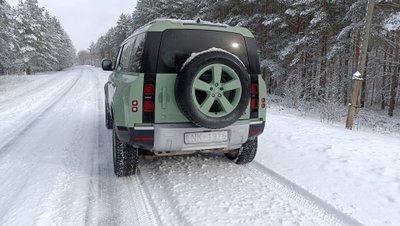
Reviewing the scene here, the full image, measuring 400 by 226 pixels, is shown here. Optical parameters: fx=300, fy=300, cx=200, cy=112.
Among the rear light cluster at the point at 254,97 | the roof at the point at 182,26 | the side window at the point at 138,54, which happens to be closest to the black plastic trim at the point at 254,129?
the rear light cluster at the point at 254,97

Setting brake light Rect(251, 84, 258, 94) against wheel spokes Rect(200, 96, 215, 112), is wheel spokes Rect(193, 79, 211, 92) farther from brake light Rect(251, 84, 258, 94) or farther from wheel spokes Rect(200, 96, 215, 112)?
brake light Rect(251, 84, 258, 94)

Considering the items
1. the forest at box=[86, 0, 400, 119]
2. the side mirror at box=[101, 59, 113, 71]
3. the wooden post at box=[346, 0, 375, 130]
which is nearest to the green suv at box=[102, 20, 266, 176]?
the side mirror at box=[101, 59, 113, 71]

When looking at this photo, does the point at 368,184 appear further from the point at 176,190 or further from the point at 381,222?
the point at 176,190

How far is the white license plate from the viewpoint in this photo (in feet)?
13.1

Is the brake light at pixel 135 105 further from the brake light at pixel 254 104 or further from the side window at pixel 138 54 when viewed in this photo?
the brake light at pixel 254 104

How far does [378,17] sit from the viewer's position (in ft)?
49.0

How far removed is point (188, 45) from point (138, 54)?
0.69 meters

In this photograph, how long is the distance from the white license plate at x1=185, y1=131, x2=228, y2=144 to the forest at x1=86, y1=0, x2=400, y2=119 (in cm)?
946

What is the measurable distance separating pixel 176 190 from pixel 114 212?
83 cm

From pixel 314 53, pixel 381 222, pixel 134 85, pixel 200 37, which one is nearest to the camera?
pixel 381 222

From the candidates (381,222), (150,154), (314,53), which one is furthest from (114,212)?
(314,53)

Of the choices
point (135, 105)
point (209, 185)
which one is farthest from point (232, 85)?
point (209, 185)

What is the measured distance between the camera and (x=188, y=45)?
4.04 m

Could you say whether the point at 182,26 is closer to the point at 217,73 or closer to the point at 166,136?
the point at 217,73
